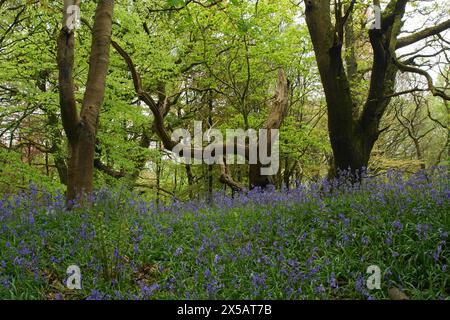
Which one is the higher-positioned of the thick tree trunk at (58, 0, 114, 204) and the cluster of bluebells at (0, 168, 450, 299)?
the thick tree trunk at (58, 0, 114, 204)

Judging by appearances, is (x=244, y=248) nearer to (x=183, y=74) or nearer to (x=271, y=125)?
(x=271, y=125)

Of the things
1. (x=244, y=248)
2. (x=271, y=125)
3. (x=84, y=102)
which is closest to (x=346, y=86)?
(x=271, y=125)

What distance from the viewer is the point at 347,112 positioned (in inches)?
290

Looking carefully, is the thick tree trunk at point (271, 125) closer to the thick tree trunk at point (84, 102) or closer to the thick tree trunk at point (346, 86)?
the thick tree trunk at point (346, 86)

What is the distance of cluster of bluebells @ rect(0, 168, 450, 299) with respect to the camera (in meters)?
3.54

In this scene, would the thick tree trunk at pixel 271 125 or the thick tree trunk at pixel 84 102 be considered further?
the thick tree trunk at pixel 271 125

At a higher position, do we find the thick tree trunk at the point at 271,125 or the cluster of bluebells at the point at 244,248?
the thick tree trunk at the point at 271,125

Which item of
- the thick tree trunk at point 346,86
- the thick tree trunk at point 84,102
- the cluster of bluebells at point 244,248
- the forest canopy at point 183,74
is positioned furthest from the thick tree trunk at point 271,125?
the thick tree trunk at point 84,102

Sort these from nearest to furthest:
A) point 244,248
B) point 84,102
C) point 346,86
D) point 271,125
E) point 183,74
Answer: point 244,248 → point 84,102 → point 346,86 → point 271,125 → point 183,74

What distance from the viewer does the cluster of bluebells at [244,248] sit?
3545 millimetres

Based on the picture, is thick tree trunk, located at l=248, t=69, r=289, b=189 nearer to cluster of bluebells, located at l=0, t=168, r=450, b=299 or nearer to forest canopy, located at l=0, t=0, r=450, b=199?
forest canopy, located at l=0, t=0, r=450, b=199

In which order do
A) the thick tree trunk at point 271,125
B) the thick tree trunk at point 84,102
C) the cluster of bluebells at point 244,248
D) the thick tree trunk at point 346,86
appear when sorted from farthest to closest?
the thick tree trunk at point 271,125 < the thick tree trunk at point 346,86 < the thick tree trunk at point 84,102 < the cluster of bluebells at point 244,248

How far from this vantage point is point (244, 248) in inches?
169

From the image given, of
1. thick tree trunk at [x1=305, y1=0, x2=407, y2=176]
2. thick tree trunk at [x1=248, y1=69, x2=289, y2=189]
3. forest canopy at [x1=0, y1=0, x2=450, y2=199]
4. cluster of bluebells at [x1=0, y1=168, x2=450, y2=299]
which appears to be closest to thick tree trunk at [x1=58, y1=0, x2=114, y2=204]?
forest canopy at [x1=0, y1=0, x2=450, y2=199]
